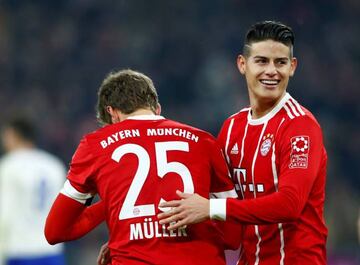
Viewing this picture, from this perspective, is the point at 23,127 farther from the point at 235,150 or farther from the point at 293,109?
the point at 293,109

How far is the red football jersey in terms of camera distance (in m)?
4.46

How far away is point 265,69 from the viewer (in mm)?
4738

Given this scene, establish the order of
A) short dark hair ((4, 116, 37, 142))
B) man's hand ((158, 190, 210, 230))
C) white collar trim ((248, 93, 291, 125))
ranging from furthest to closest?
short dark hair ((4, 116, 37, 142)) → white collar trim ((248, 93, 291, 125)) → man's hand ((158, 190, 210, 230))

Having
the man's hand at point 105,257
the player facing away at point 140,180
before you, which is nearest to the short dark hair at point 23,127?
the man's hand at point 105,257

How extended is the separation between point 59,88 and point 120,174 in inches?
379

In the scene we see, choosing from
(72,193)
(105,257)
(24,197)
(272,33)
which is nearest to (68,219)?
(72,193)

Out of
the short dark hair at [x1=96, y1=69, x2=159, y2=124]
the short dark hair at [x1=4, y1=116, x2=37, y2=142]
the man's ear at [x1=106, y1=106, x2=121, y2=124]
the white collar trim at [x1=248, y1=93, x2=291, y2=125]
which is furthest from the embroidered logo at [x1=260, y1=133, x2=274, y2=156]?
the short dark hair at [x1=4, y1=116, x2=37, y2=142]

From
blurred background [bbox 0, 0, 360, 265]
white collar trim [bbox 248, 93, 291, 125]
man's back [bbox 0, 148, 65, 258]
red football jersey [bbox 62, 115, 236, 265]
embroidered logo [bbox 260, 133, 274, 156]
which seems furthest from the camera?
blurred background [bbox 0, 0, 360, 265]

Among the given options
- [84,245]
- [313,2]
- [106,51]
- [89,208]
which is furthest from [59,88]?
[89,208]

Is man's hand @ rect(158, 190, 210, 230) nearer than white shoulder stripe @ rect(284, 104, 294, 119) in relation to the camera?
Yes

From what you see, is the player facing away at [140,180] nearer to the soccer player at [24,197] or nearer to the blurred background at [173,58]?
the soccer player at [24,197]

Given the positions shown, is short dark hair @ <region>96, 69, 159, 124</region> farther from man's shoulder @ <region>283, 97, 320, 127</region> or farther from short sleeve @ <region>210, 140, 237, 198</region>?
man's shoulder @ <region>283, 97, 320, 127</region>

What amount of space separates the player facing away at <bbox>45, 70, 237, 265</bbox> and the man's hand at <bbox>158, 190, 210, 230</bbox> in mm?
70

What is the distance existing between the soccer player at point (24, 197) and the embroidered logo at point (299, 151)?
4.18m
